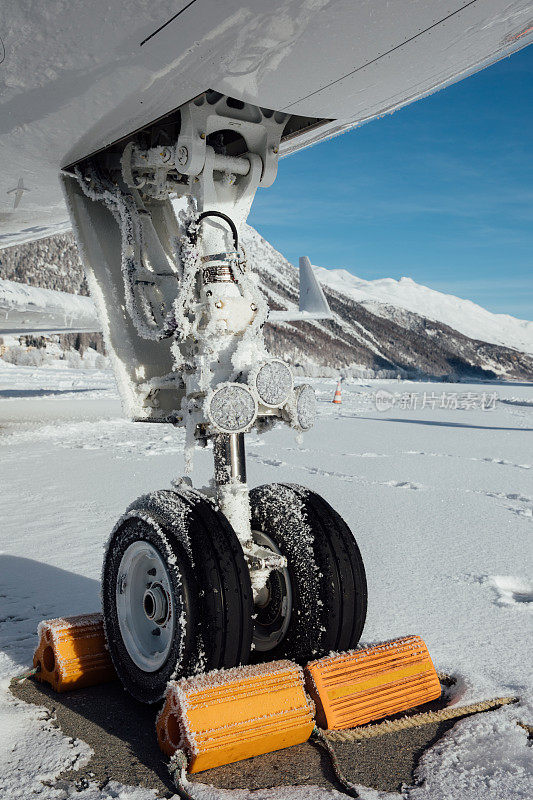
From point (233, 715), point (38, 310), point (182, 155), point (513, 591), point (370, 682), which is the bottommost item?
point (513, 591)

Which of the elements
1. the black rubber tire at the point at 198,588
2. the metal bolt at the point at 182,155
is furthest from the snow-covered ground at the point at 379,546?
the metal bolt at the point at 182,155

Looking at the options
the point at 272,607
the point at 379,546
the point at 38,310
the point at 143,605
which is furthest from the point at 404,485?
the point at 38,310

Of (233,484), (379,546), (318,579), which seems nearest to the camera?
(318,579)

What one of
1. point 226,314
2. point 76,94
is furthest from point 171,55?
point 226,314

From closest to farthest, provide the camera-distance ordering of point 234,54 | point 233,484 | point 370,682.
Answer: point 234,54
point 370,682
point 233,484

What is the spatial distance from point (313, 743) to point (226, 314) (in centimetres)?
197

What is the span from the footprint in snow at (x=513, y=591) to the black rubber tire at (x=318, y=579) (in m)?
1.65

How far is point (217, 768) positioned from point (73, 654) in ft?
3.36

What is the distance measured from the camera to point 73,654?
3.06 m

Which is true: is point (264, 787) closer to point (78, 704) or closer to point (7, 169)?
point (78, 704)

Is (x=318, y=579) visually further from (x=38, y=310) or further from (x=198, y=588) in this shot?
(x=38, y=310)

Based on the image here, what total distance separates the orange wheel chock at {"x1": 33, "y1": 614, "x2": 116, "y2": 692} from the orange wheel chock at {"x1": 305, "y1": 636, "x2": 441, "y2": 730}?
1.13 m

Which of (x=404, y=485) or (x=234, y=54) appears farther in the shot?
(x=404, y=485)

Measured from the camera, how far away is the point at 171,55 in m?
2.29
